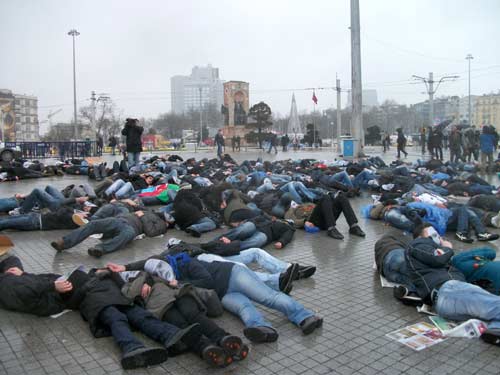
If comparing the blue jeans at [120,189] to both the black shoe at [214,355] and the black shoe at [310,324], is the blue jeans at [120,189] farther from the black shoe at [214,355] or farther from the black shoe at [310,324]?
the black shoe at [214,355]

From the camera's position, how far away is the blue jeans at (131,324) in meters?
4.22

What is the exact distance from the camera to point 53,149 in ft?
102

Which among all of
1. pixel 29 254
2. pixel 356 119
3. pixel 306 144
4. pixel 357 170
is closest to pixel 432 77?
pixel 306 144

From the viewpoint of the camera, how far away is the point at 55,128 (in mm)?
91500

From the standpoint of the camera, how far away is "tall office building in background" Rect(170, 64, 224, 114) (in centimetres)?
12720

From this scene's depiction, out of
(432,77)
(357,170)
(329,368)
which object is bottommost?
(329,368)

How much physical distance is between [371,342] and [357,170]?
11.0 metres

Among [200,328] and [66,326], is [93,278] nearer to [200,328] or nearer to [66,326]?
[66,326]

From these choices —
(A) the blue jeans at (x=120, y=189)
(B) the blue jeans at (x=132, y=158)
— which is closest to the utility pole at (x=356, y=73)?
(B) the blue jeans at (x=132, y=158)

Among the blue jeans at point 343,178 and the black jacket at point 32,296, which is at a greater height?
the blue jeans at point 343,178

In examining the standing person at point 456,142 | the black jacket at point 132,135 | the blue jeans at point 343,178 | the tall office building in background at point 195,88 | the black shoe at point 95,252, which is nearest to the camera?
the black shoe at point 95,252

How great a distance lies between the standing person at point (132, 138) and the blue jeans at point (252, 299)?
1391cm

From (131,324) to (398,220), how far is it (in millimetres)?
5958

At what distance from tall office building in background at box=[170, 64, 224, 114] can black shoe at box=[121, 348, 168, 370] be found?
121846mm
